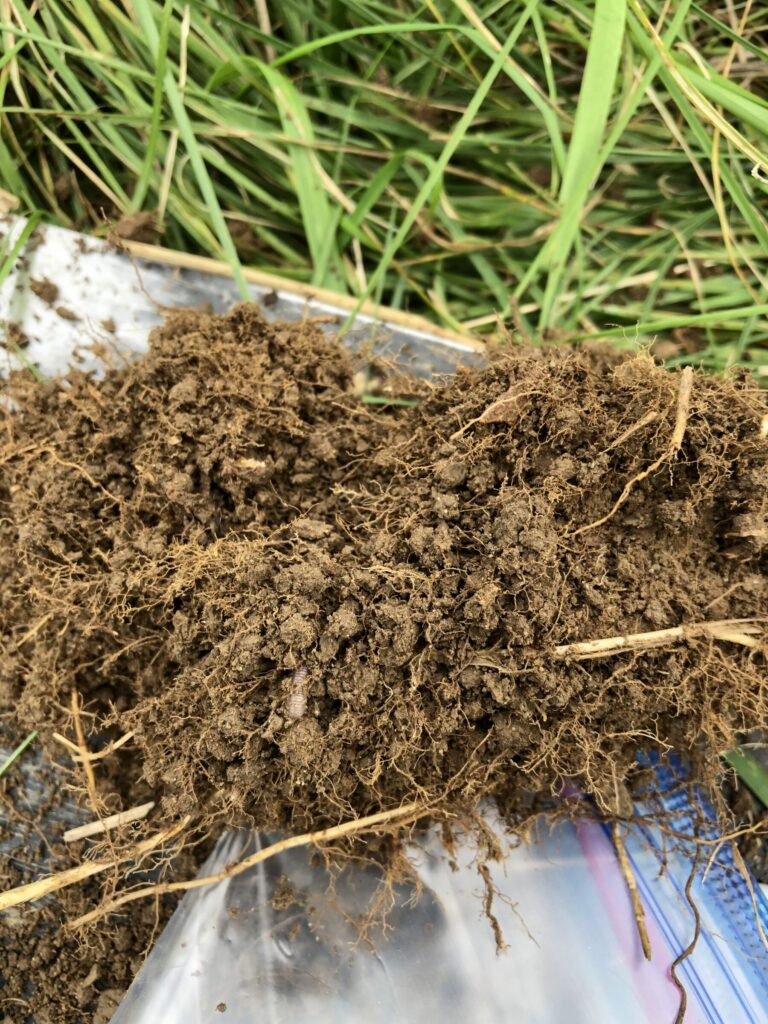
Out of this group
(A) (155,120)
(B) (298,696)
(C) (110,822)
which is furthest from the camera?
(A) (155,120)

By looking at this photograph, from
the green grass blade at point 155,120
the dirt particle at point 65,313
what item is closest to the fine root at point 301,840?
the dirt particle at point 65,313

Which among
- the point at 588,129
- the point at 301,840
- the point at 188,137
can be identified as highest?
the point at 188,137

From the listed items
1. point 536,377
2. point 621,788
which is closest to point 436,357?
point 536,377

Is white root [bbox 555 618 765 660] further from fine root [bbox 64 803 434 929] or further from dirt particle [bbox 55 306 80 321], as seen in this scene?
dirt particle [bbox 55 306 80 321]

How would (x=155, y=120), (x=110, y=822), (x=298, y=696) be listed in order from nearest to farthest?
(x=298, y=696), (x=110, y=822), (x=155, y=120)

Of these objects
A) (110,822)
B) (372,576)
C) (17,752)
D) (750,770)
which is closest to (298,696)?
(372,576)

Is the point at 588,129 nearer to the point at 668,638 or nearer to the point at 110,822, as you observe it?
the point at 668,638

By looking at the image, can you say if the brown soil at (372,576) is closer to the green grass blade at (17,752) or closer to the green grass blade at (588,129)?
the green grass blade at (17,752)

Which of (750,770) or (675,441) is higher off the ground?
(675,441)
